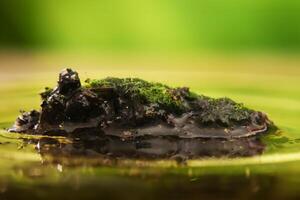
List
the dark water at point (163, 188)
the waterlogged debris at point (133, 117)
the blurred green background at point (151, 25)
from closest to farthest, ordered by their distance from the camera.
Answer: the dark water at point (163, 188) → the waterlogged debris at point (133, 117) → the blurred green background at point (151, 25)

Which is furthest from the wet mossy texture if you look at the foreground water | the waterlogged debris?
the foreground water

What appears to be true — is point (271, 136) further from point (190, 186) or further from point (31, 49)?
point (31, 49)

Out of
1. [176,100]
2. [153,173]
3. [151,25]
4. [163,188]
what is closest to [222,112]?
[176,100]

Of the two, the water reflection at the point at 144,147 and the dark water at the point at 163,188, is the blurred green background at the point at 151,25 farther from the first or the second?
the dark water at the point at 163,188

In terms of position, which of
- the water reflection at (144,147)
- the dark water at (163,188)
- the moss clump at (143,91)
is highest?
the moss clump at (143,91)

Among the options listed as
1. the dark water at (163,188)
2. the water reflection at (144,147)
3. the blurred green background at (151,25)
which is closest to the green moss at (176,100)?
the water reflection at (144,147)

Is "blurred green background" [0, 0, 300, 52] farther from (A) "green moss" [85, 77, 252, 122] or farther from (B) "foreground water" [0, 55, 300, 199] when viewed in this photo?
(A) "green moss" [85, 77, 252, 122]

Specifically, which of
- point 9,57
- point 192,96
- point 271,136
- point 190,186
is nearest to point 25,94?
point 192,96
